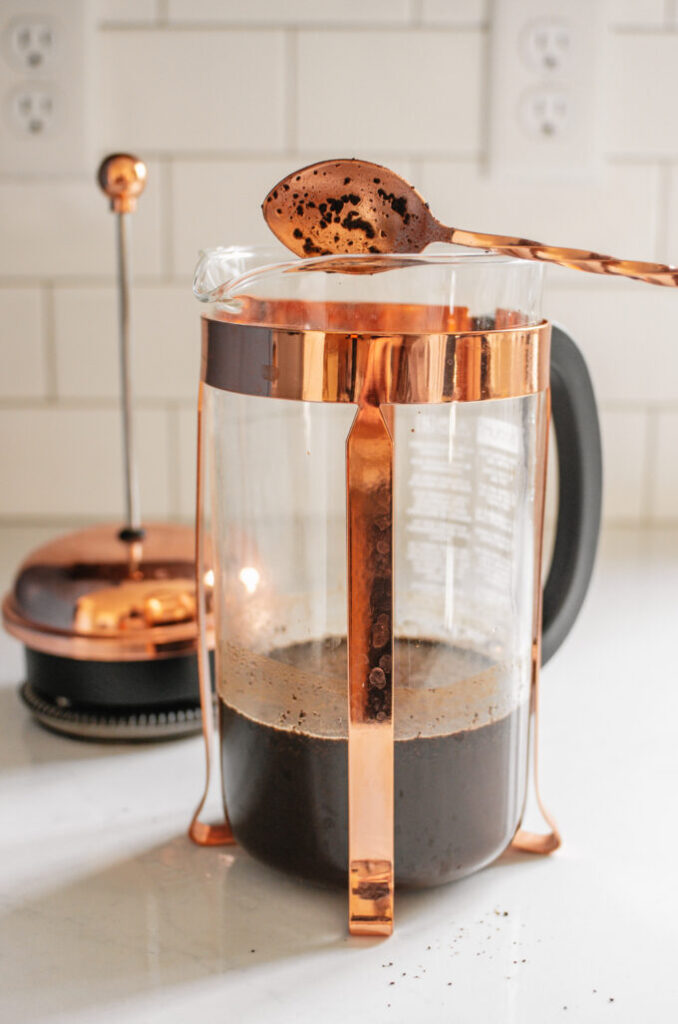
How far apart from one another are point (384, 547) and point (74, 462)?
66 centimetres

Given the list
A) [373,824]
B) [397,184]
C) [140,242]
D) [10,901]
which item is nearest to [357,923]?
[373,824]

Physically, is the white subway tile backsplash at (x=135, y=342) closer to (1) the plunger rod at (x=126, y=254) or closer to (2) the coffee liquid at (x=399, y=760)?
(1) the plunger rod at (x=126, y=254)

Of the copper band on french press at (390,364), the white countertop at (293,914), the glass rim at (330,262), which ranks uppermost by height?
A: the glass rim at (330,262)

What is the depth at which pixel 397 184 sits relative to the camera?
434mm

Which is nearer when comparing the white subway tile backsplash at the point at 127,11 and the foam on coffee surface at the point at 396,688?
the foam on coffee surface at the point at 396,688

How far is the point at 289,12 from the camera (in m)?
0.92

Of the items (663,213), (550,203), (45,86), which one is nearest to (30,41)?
(45,86)

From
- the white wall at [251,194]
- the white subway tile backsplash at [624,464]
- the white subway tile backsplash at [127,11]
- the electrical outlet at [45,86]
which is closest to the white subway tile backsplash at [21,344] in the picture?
the white wall at [251,194]

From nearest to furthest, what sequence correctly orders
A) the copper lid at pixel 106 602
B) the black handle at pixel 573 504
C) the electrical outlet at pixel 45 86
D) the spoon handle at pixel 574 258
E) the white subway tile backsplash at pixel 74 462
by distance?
the spoon handle at pixel 574 258 < the black handle at pixel 573 504 < the copper lid at pixel 106 602 < the electrical outlet at pixel 45 86 < the white subway tile backsplash at pixel 74 462

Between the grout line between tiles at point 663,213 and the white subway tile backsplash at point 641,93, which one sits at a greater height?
the white subway tile backsplash at point 641,93

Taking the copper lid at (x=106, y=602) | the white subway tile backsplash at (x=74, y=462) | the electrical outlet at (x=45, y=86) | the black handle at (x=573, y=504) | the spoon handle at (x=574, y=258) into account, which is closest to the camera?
the spoon handle at (x=574, y=258)

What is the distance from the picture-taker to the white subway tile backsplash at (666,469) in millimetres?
1017

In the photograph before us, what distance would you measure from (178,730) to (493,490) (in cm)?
26

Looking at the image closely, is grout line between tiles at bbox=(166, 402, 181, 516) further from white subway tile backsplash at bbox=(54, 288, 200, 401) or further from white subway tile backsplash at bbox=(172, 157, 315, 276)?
white subway tile backsplash at bbox=(172, 157, 315, 276)
